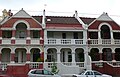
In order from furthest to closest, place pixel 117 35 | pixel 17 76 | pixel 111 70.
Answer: pixel 117 35, pixel 111 70, pixel 17 76

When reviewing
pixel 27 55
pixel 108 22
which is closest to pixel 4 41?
pixel 27 55

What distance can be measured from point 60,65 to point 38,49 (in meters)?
5.98

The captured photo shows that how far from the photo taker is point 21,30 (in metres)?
42.0

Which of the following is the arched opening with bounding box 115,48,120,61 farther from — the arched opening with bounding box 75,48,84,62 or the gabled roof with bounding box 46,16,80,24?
the gabled roof with bounding box 46,16,80,24

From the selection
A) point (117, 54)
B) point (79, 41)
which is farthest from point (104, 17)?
point (117, 54)

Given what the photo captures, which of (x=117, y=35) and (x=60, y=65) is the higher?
(x=117, y=35)

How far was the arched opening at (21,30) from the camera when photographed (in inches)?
1640

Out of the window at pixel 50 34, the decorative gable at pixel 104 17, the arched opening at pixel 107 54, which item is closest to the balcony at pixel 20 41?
the window at pixel 50 34

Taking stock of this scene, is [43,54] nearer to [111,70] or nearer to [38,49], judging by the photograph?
[38,49]

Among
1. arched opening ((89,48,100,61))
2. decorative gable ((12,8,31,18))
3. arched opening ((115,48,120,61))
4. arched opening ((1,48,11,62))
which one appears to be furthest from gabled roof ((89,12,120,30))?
arched opening ((1,48,11,62))

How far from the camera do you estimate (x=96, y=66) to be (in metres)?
39.7

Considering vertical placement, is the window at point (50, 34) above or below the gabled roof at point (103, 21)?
below

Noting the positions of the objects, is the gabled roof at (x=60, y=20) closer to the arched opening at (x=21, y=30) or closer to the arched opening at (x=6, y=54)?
the arched opening at (x=21, y=30)

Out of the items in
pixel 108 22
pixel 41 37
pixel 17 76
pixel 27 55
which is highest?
pixel 108 22
